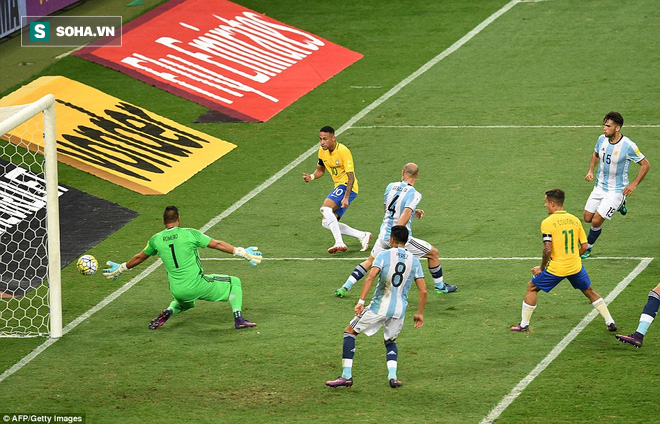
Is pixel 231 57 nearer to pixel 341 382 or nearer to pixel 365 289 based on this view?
pixel 341 382

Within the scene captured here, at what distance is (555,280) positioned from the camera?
14445 millimetres

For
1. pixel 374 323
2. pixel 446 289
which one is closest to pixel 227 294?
pixel 374 323

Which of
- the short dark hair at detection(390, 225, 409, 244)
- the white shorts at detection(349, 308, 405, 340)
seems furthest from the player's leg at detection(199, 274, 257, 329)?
the short dark hair at detection(390, 225, 409, 244)

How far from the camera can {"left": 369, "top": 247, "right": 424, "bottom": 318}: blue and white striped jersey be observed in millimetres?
13031

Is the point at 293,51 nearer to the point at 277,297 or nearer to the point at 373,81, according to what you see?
the point at 373,81

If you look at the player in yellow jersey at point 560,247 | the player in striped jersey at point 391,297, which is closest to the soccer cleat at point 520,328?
the player in yellow jersey at point 560,247

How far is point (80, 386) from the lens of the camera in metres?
13.9

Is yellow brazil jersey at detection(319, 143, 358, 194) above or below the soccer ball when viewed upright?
above

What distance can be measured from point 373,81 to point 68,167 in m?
7.46

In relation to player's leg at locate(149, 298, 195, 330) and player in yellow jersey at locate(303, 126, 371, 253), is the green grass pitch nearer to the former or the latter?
player's leg at locate(149, 298, 195, 330)

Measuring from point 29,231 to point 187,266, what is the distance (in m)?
5.31

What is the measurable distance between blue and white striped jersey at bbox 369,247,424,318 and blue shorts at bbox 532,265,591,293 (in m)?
2.02

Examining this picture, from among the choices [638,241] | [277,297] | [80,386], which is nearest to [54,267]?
[80,386]

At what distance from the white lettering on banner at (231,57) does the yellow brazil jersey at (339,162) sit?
7452 mm
